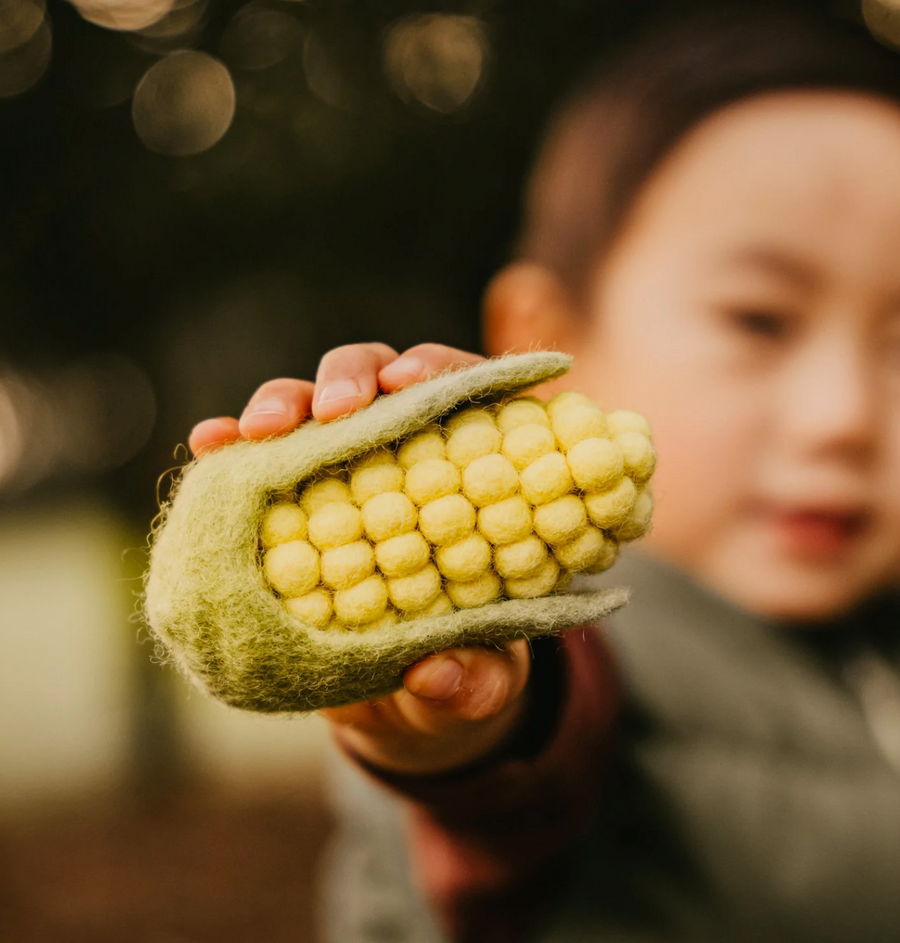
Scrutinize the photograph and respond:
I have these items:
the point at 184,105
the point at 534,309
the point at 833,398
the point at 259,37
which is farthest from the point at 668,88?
the point at 184,105

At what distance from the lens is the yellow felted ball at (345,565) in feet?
2.49

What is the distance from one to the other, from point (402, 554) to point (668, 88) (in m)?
1.30

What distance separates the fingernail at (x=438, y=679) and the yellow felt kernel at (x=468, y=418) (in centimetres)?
22

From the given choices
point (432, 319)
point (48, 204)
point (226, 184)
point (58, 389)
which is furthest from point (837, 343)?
point (58, 389)

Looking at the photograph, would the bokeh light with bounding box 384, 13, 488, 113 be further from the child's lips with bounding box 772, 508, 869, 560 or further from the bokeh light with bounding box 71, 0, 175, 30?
the child's lips with bounding box 772, 508, 869, 560

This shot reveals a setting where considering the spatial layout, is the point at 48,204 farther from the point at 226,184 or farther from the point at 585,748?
the point at 585,748

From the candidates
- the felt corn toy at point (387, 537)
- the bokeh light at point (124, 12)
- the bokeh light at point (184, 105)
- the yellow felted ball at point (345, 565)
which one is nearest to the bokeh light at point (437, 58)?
the bokeh light at point (184, 105)

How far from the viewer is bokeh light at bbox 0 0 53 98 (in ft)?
8.95

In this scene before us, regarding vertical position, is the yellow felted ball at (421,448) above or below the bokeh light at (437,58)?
below

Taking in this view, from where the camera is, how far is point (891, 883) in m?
1.49

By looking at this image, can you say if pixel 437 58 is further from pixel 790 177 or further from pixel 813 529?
pixel 813 529

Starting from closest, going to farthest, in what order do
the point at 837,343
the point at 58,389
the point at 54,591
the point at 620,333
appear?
1. the point at 837,343
2. the point at 620,333
3. the point at 58,389
4. the point at 54,591

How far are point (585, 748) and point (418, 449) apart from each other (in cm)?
63

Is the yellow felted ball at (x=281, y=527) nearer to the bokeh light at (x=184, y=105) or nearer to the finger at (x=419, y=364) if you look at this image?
the finger at (x=419, y=364)
